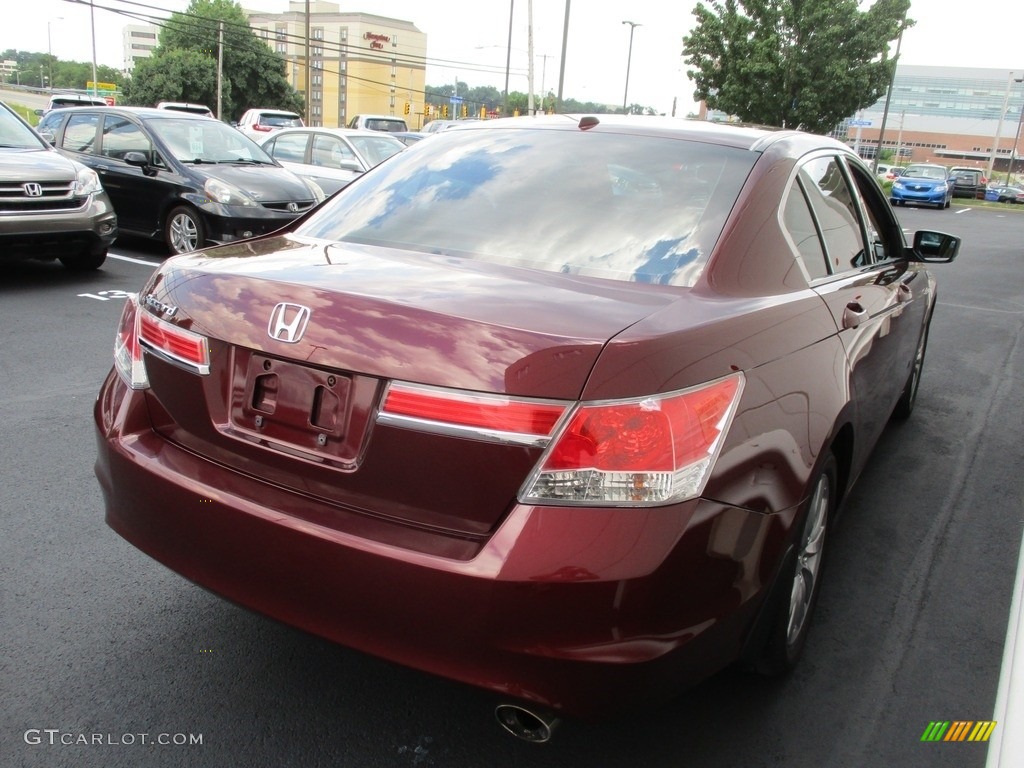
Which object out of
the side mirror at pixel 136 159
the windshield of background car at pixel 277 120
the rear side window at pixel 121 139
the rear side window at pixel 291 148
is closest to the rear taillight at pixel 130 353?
the side mirror at pixel 136 159

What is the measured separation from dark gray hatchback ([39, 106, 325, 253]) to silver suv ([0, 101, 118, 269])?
1.29m

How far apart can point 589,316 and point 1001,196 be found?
51.1 meters

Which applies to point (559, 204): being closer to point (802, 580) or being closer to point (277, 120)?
point (802, 580)

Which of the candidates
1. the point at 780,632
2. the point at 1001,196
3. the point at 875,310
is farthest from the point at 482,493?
the point at 1001,196

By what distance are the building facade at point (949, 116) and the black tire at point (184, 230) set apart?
114 meters

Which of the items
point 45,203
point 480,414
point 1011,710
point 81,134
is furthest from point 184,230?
point 1011,710

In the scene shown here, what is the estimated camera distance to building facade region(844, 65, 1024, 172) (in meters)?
112

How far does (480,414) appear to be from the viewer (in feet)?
5.99

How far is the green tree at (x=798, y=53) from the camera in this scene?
103 ft

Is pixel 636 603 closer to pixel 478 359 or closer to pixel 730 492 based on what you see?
pixel 730 492

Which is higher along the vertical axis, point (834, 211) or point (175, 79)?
point (175, 79)

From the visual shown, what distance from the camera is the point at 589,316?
6.51 feet

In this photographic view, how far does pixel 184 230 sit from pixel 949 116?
125 meters

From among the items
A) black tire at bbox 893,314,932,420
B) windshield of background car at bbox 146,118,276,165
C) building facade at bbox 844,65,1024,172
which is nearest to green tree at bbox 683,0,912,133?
windshield of background car at bbox 146,118,276,165
